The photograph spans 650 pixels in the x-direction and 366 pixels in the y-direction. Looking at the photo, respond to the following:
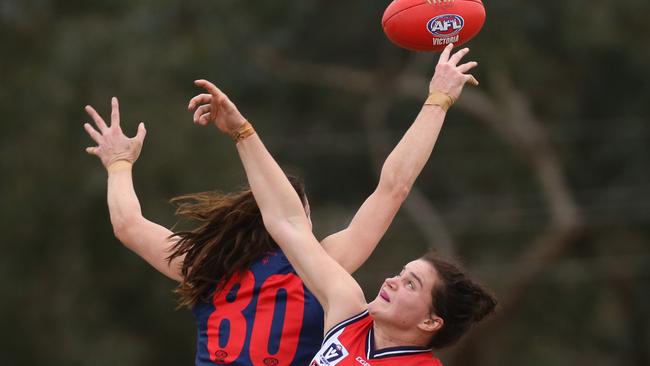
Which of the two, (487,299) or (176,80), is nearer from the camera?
(487,299)

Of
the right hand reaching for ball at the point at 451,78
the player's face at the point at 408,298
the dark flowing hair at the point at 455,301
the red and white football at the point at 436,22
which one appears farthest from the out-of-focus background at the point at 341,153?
the player's face at the point at 408,298

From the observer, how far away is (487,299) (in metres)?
4.72

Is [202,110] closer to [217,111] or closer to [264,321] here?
[217,111]

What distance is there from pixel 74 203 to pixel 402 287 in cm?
1442

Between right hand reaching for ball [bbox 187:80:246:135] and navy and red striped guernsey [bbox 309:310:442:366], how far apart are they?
859mm

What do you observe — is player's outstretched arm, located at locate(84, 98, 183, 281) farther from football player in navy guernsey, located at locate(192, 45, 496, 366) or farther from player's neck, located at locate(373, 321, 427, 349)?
player's neck, located at locate(373, 321, 427, 349)

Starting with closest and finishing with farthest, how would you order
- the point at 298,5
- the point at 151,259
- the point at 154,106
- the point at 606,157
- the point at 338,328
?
the point at 338,328
the point at 151,259
the point at 154,106
the point at 298,5
the point at 606,157

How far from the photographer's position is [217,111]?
482cm

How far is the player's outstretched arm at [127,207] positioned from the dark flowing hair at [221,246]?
0.10 metres

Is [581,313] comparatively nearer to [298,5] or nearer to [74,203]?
[298,5]

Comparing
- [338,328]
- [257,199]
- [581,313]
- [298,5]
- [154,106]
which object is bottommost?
[581,313]

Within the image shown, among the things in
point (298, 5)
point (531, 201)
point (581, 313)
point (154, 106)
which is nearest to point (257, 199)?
point (154, 106)

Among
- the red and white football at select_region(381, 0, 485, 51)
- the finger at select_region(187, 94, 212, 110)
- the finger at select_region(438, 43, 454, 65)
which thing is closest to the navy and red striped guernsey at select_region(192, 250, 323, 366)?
the finger at select_region(187, 94, 212, 110)

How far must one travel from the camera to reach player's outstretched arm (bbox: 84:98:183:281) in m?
5.27
